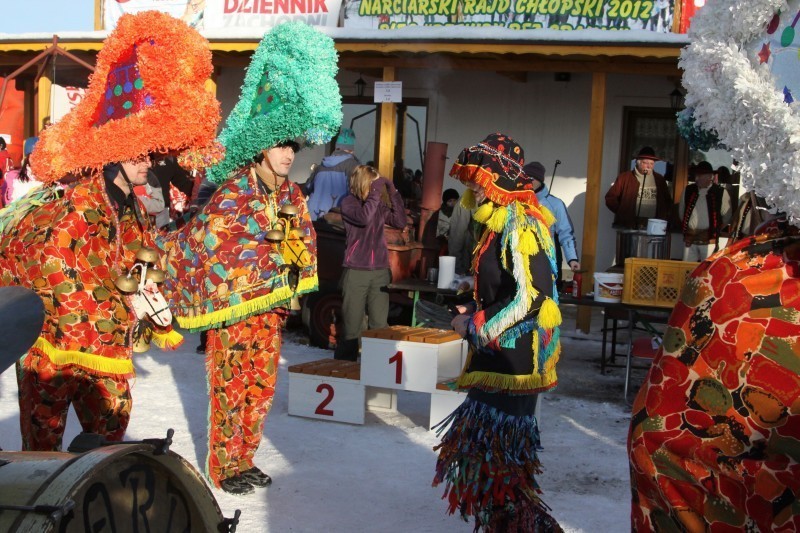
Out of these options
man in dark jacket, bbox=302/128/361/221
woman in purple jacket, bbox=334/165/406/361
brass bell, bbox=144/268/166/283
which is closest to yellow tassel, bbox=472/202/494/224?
brass bell, bbox=144/268/166/283

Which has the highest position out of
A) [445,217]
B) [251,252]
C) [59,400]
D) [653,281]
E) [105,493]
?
[445,217]

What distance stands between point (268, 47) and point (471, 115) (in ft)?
27.9

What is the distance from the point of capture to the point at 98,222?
4219 mm

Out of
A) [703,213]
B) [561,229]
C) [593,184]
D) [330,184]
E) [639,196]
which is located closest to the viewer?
[561,229]

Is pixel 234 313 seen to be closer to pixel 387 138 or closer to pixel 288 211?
pixel 288 211

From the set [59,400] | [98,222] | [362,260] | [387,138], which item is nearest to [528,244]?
[98,222]

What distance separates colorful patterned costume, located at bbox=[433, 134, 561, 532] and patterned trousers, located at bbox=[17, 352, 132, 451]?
4.84ft

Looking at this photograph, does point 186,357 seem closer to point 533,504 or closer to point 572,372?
point 572,372

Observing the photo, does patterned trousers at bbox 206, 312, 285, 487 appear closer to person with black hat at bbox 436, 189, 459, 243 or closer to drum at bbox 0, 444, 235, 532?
drum at bbox 0, 444, 235, 532

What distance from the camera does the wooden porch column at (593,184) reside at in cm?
1112

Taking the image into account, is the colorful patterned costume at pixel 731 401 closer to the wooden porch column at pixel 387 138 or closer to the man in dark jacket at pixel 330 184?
the man in dark jacket at pixel 330 184

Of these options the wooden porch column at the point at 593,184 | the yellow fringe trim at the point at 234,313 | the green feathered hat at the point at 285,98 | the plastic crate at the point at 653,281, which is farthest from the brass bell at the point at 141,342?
the wooden porch column at the point at 593,184

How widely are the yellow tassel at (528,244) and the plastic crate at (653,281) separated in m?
3.44

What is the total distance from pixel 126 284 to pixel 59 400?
0.59 m
